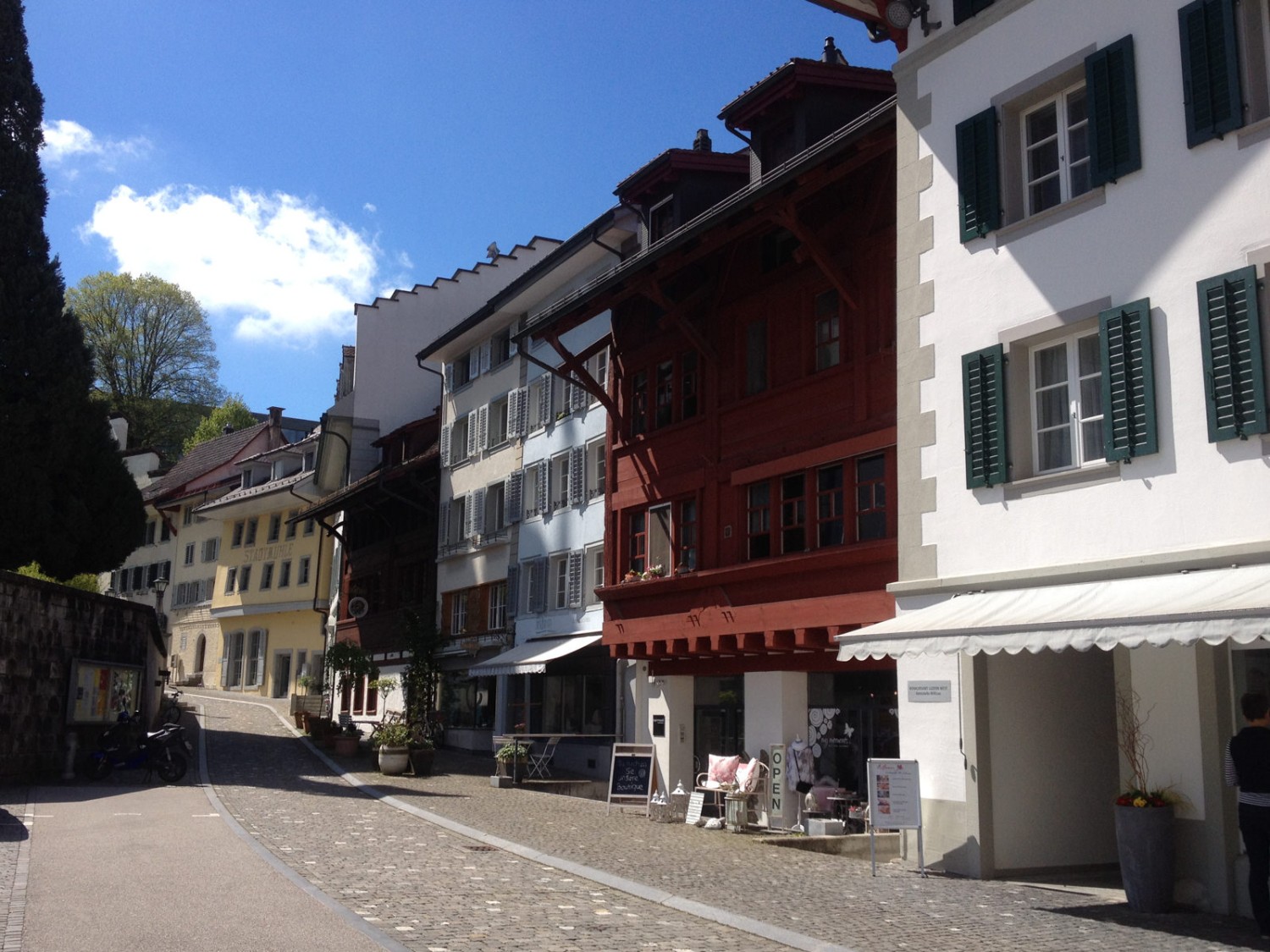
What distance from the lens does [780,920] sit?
1005cm

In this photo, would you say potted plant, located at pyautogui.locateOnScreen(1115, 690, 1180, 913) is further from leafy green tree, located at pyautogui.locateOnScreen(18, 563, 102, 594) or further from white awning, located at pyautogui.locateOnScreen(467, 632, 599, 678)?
leafy green tree, located at pyautogui.locateOnScreen(18, 563, 102, 594)

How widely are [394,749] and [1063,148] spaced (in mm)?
18061

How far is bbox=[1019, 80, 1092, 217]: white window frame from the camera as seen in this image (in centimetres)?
1306

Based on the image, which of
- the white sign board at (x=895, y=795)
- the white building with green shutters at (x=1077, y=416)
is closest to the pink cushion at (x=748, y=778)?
the white building with green shutters at (x=1077, y=416)

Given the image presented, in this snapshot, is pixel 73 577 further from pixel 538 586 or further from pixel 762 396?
pixel 762 396

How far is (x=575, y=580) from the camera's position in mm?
29297

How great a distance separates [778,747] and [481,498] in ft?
58.8

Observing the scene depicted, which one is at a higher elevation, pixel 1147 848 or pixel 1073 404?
pixel 1073 404

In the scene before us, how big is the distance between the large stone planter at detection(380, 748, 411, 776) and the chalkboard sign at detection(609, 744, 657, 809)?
6.58 meters

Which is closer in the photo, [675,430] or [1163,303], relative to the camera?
[1163,303]

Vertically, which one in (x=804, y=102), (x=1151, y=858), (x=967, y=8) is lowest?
(x=1151, y=858)

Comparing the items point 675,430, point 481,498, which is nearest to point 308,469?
point 481,498

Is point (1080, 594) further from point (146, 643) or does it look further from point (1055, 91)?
point (146, 643)

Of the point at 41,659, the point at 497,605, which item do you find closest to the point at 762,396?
the point at 41,659
